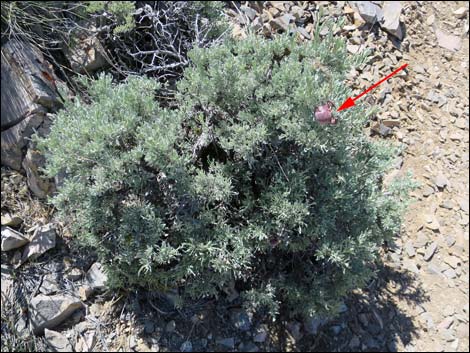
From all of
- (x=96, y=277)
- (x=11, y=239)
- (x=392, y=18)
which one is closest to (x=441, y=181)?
(x=392, y=18)

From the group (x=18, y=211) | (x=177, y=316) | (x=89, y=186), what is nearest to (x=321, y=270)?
(x=177, y=316)

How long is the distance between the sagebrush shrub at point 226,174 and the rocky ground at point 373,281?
34 centimetres

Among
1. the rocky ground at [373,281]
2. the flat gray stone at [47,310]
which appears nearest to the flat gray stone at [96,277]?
the rocky ground at [373,281]

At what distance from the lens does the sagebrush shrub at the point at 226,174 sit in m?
2.69

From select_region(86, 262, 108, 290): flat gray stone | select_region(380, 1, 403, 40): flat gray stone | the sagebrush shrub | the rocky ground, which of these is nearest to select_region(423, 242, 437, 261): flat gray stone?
the rocky ground

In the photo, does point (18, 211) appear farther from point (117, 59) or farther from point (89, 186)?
point (117, 59)

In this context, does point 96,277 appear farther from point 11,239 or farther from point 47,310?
point 11,239

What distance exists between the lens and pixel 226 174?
2879mm

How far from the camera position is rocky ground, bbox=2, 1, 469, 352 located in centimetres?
332

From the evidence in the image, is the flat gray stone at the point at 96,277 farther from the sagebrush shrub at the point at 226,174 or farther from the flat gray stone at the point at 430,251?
the flat gray stone at the point at 430,251

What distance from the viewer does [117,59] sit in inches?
145

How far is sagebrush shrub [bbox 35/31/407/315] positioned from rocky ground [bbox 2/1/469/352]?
1.12 feet

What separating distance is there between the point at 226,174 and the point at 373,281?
1509mm

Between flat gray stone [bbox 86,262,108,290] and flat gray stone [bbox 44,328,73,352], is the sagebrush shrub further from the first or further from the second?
flat gray stone [bbox 44,328,73,352]
